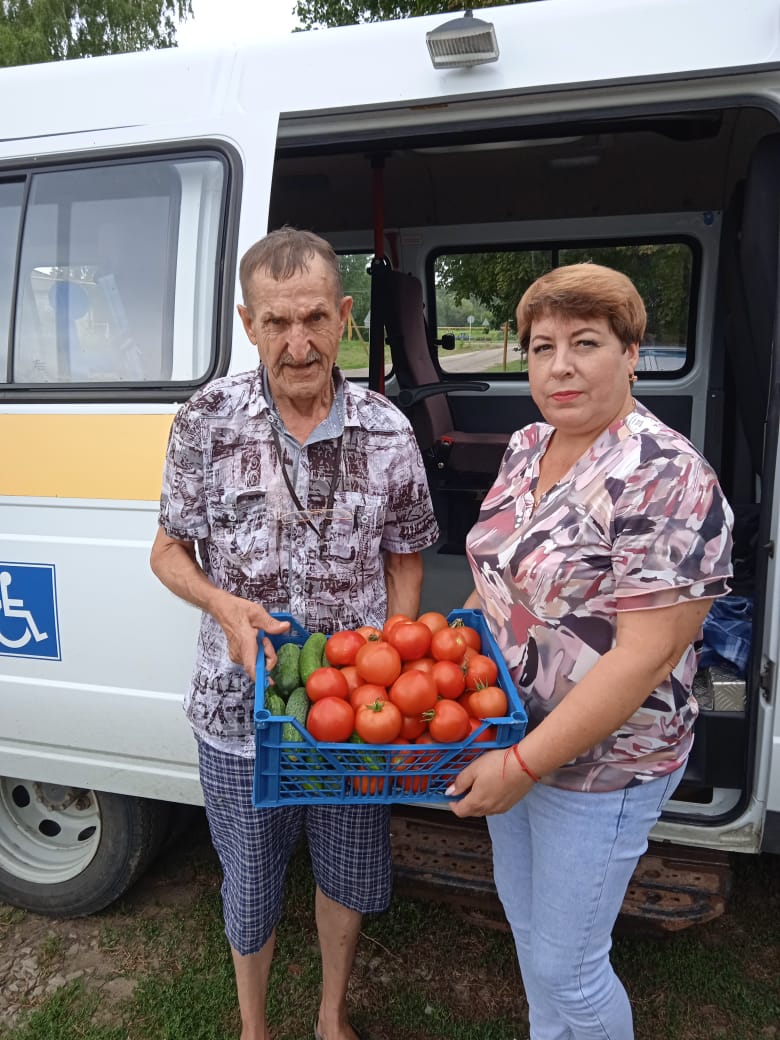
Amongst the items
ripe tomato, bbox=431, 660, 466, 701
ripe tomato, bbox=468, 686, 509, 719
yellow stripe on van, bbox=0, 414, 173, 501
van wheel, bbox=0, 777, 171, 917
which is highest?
yellow stripe on van, bbox=0, 414, 173, 501

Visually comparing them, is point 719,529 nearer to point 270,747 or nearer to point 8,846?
point 270,747

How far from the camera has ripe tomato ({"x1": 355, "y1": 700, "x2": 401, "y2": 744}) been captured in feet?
4.59

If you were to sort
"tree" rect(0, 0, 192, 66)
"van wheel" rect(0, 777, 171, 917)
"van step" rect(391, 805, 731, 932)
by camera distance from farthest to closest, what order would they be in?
"tree" rect(0, 0, 192, 66)
"van wheel" rect(0, 777, 171, 917)
"van step" rect(391, 805, 731, 932)

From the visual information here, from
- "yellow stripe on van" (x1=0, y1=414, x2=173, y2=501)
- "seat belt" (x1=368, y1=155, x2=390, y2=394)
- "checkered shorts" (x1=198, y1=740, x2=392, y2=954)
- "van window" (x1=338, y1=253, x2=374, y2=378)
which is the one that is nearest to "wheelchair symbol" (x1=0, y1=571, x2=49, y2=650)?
"yellow stripe on van" (x1=0, y1=414, x2=173, y2=501)

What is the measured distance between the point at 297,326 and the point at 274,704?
2.51ft

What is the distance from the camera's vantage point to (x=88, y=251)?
2227 mm

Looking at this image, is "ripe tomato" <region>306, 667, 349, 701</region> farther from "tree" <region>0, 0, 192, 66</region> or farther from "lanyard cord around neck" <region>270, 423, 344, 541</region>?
"tree" <region>0, 0, 192, 66</region>

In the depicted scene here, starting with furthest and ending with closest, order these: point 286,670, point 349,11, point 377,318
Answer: point 349,11
point 377,318
point 286,670

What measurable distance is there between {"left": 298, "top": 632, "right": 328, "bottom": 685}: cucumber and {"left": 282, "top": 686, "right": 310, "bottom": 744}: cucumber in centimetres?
4

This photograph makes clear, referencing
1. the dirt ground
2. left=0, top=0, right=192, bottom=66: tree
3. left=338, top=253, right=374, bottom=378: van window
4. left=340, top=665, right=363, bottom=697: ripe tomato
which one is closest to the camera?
left=340, top=665, right=363, bottom=697: ripe tomato

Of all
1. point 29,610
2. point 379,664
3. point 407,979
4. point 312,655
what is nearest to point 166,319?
point 29,610

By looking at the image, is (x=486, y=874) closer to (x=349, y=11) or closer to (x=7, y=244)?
(x=7, y=244)

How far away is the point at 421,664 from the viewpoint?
60.1 inches

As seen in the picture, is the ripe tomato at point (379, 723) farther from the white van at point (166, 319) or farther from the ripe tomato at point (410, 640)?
the white van at point (166, 319)
